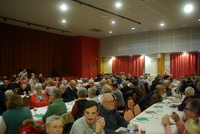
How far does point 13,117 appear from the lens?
259 cm

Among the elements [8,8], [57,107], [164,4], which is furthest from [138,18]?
[57,107]

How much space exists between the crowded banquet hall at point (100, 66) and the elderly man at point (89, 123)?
13mm

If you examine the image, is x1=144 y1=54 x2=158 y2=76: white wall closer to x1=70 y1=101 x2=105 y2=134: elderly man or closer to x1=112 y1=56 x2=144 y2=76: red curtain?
x1=112 y1=56 x2=144 y2=76: red curtain

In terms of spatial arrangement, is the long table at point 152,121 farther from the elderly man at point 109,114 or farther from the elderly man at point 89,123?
the elderly man at point 89,123

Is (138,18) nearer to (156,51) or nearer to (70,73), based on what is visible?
(156,51)

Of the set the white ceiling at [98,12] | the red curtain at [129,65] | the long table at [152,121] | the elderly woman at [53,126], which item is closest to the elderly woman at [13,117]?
the elderly woman at [53,126]

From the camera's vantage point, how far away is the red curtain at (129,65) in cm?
1486

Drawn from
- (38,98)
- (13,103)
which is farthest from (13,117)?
(38,98)

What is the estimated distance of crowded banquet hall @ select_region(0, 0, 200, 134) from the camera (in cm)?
261

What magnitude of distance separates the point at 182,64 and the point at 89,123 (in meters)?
12.6

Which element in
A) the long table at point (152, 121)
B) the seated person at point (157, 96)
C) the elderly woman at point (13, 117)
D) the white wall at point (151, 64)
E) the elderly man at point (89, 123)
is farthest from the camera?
the white wall at point (151, 64)

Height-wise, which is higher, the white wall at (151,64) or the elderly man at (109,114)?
the white wall at (151,64)

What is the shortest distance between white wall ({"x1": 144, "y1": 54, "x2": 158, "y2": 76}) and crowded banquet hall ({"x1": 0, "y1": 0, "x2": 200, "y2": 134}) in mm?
87

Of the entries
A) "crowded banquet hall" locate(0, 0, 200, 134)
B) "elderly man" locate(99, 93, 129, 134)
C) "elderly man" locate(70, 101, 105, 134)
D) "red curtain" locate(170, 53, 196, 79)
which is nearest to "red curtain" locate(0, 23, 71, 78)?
"crowded banquet hall" locate(0, 0, 200, 134)
